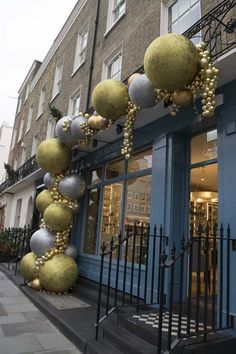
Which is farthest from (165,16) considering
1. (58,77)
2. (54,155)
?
(58,77)

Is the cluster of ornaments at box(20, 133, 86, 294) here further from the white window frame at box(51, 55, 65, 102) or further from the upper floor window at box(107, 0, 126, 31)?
the white window frame at box(51, 55, 65, 102)

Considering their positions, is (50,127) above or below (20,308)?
above

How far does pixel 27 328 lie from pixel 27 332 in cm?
20

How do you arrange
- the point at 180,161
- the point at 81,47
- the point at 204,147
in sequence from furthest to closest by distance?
the point at 81,47 → the point at 180,161 → the point at 204,147

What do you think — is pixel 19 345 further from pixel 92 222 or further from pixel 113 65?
pixel 113 65

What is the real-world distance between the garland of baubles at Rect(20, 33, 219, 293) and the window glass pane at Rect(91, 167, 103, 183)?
4.05 ft

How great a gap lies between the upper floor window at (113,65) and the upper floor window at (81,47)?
2446 mm

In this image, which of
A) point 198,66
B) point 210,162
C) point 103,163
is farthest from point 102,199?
point 198,66

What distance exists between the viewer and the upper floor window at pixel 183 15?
679 cm

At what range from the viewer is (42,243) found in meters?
7.45

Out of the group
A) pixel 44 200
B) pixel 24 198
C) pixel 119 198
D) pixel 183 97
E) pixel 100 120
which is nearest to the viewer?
pixel 183 97

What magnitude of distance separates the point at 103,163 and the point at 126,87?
371cm

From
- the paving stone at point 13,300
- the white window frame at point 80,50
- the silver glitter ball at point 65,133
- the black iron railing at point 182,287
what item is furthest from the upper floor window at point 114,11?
the paving stone at point 13,300

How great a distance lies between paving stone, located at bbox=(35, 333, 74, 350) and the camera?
15.1 ft
